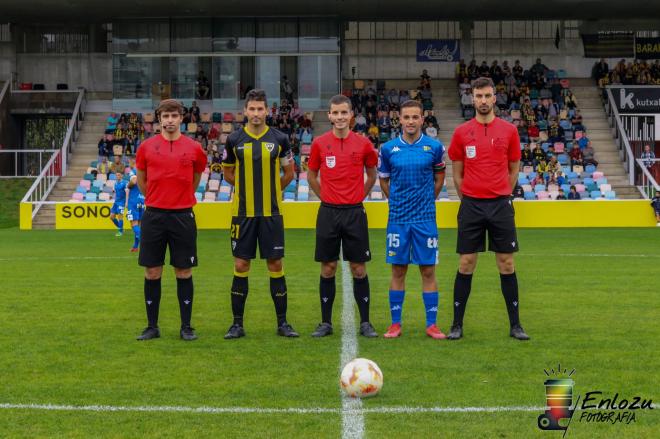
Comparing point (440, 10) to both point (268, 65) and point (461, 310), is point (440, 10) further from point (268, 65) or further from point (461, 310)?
point (461, 310)

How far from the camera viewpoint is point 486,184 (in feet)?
25.7

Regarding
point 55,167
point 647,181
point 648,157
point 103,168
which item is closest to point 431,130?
point 648,157

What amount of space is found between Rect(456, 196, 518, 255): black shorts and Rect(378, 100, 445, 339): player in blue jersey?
0.89 ft

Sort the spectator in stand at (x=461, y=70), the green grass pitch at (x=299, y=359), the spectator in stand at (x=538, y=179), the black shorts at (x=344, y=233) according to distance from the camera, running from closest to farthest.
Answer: the green grass pitch at (x=299, y=359)
the black shorts at (x=344, y=233)
the spectator in stand at (x=538, y=179)
the spectator in stand at (x=461, y=70)

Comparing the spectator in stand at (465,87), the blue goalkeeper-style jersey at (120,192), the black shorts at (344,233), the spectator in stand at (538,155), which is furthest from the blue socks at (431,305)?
the spectator in stand at (465,87)

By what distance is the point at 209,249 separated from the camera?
757 inches

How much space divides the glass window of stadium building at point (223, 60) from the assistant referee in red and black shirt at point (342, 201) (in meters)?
28.3

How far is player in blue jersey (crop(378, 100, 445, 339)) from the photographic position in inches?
315

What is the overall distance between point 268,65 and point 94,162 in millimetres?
7712

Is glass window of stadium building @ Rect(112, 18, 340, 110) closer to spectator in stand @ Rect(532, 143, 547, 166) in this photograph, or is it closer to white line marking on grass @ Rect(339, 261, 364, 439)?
spectator in stand @ Rect(532, 143, 547, 166)

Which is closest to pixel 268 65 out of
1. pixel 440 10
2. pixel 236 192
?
pixel 440 10

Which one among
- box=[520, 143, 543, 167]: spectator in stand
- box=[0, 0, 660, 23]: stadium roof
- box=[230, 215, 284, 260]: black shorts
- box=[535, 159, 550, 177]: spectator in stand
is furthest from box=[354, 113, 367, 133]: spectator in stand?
box=[230, 215, 284, 260]: black shorts

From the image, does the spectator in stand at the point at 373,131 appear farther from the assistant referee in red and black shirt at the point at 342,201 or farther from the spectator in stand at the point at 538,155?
the assistant referee in red and black shirt at the point at 342,201

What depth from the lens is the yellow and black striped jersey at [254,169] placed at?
26.2 feet
